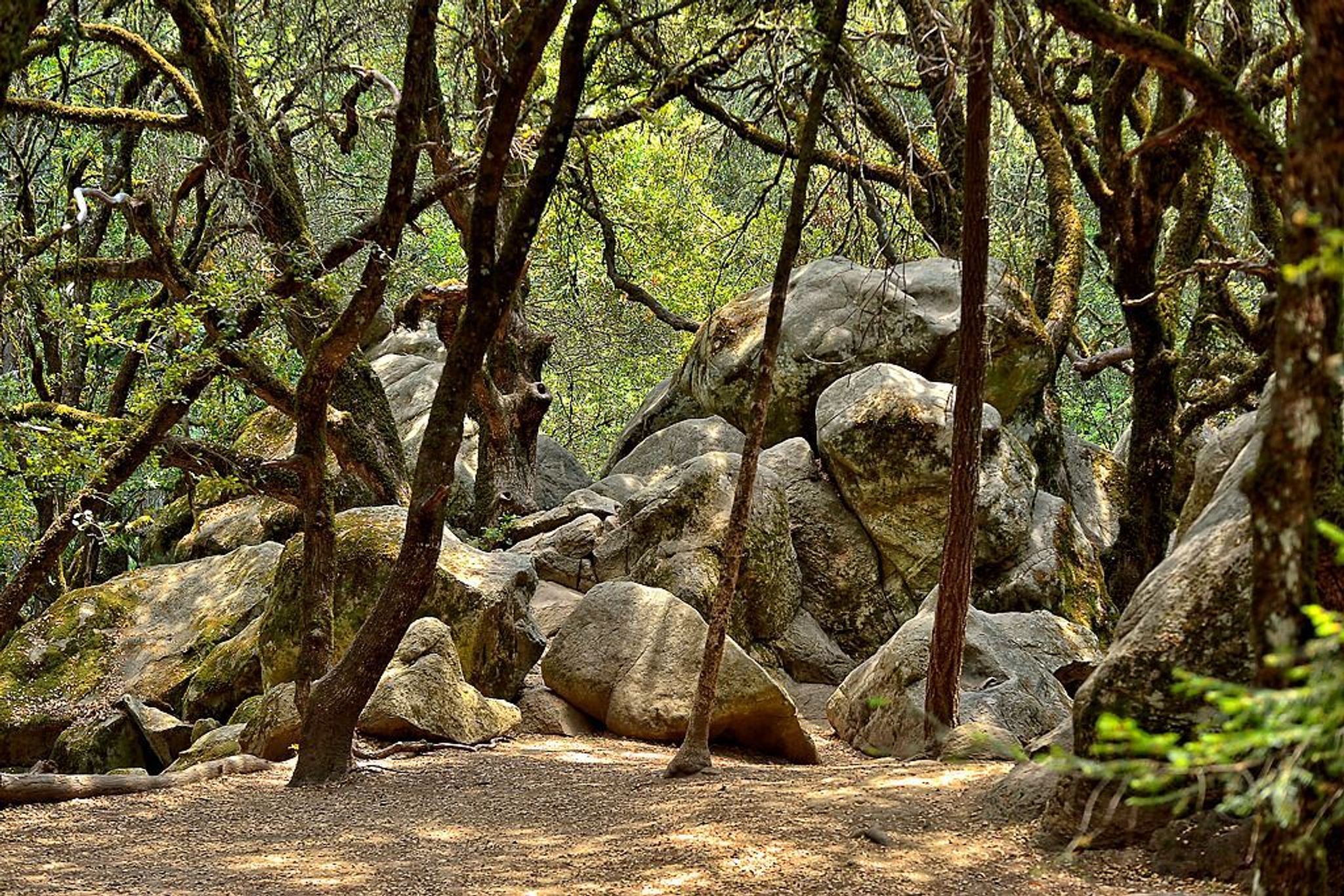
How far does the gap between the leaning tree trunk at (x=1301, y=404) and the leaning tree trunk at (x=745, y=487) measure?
4.70 metres

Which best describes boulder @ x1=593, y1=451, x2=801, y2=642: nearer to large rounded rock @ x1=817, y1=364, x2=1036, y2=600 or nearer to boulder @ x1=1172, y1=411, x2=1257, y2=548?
large rounded rock @ x1=817, y1=364, x2=1036, y2=600

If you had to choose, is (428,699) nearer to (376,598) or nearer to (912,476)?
(376,598)

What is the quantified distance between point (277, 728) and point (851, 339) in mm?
8500

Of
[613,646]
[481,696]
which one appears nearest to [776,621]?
[613,646]

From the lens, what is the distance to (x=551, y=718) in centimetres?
998

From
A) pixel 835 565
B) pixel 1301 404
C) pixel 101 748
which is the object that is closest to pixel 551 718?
pixel 101 748

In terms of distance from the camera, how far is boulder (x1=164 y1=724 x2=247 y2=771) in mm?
9320

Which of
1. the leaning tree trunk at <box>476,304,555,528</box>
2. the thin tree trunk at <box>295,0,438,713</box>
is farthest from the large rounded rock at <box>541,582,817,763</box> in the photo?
the leaning tree trunk at <box>476,304,555,528</box>

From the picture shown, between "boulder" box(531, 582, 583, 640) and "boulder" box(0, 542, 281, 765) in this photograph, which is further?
"boulder" box(531, 582, 583, 640)

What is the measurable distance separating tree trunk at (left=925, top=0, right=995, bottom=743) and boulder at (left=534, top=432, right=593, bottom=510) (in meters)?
10.2

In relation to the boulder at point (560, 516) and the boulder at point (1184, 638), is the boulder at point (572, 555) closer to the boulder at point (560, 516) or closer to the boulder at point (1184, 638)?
the boulder at point (560, 516)

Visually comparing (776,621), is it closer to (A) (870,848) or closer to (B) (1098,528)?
(B) (1098,528)

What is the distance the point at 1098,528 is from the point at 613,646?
7.80m

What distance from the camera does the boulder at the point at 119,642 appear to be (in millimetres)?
11656
